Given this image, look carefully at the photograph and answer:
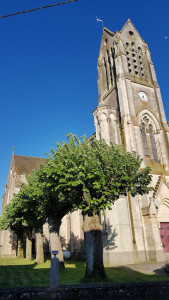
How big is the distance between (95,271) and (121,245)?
9187 millimetres

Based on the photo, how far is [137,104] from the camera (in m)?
27.9

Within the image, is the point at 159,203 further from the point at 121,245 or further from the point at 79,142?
the point at 79,142

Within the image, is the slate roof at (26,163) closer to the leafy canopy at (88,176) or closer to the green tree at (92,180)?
the leafy canopy at (88,176)

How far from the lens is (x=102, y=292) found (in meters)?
6.29

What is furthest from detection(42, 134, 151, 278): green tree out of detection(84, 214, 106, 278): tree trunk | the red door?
the red door

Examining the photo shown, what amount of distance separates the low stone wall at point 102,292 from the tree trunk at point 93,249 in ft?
18.8

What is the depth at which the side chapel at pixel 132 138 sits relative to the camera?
803 inches

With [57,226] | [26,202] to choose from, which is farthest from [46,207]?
[26,202]

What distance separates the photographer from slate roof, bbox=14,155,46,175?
1713 inches

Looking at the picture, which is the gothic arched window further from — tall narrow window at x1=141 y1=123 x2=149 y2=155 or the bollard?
the bollard

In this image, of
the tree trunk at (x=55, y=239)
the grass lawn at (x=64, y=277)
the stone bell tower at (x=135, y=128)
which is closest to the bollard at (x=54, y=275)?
the grass lawn at (x=64, y=277)

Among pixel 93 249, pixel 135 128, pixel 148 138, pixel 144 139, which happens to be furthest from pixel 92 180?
pixel 148 138

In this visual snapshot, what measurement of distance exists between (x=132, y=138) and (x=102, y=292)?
1957 cm

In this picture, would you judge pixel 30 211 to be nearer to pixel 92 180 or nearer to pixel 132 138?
pixel 92 180
